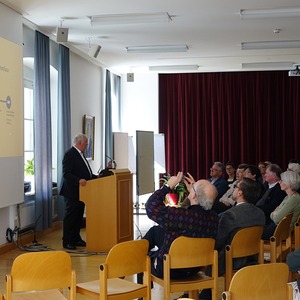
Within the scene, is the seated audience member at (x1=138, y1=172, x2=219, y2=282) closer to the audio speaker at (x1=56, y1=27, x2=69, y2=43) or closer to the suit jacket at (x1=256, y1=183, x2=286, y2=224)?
the suit jacket at (x1=256, y1=183, x2=286, y2=224)

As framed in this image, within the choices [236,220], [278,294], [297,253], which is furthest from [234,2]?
[278,294]

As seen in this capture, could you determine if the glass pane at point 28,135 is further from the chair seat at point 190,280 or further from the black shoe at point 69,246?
the chair seat at point 190,280

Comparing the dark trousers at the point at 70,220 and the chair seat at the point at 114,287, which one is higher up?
the chair seat at the point at 114,287

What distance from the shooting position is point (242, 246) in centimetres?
453

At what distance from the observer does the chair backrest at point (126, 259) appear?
368cm

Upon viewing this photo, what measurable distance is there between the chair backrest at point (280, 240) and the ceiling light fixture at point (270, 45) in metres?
5.62

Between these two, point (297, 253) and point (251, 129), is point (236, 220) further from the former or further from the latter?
point (251, 129)

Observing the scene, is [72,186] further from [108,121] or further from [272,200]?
[108,121]

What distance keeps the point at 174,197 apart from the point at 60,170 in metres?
3.26

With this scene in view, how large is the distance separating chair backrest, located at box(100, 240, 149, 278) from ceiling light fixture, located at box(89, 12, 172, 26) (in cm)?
520

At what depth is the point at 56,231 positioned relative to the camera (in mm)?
9938

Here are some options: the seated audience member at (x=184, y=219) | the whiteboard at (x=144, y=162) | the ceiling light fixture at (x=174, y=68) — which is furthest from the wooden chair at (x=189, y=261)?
the ceiling light fixture at (x=174, y=68)

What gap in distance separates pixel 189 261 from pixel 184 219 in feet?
1.07

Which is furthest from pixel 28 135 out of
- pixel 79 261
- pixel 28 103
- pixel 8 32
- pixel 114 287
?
pixel 114 287
